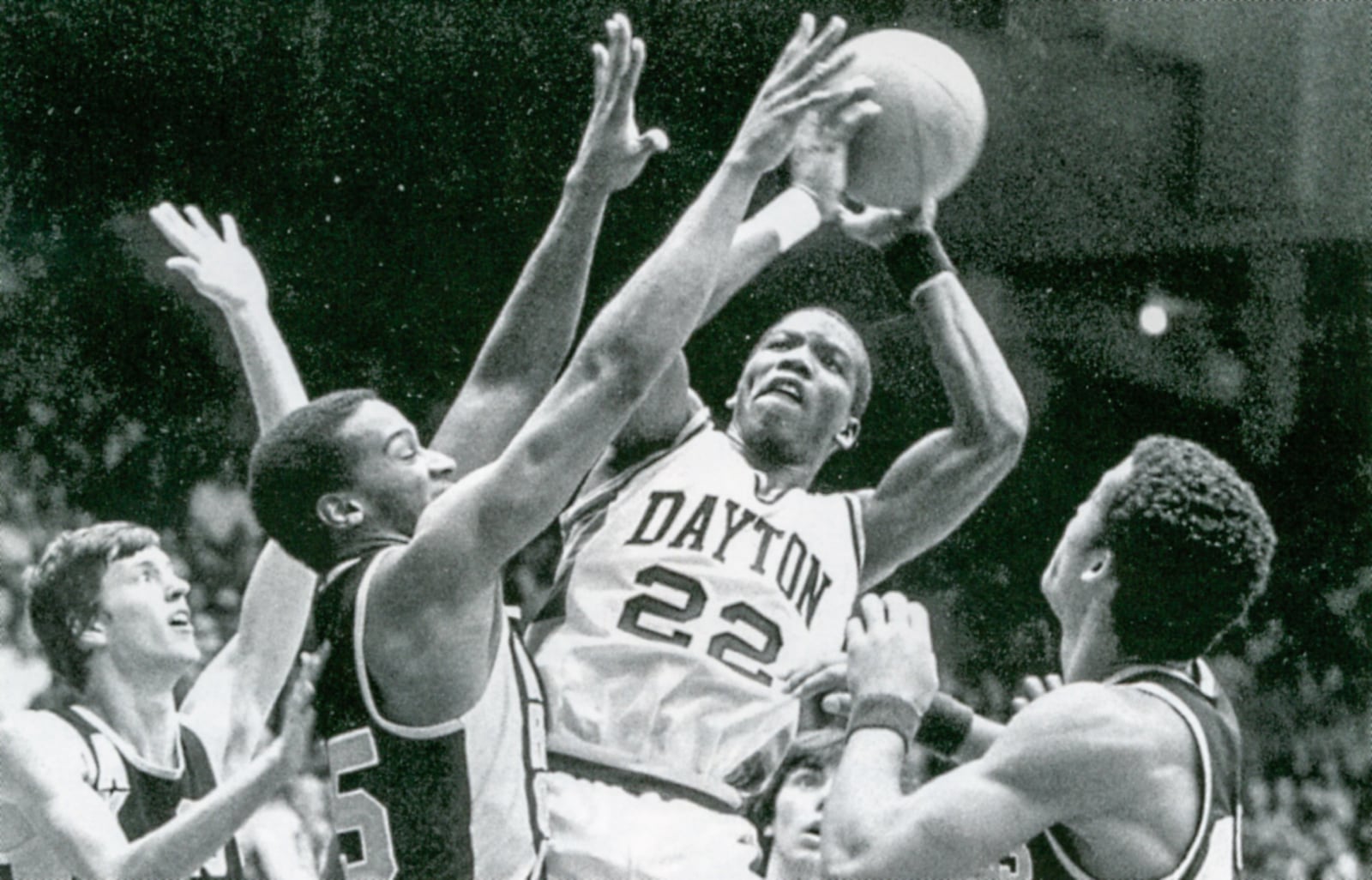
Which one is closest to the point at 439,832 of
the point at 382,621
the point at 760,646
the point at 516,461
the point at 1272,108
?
the point at 382,621

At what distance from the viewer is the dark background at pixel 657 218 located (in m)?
4.50

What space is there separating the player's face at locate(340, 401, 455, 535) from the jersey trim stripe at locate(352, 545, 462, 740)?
0.13 m

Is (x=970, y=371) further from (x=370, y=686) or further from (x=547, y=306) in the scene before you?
(x=370, y=686)

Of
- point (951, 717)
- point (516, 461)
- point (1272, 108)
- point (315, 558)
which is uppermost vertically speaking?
point (516, 461)

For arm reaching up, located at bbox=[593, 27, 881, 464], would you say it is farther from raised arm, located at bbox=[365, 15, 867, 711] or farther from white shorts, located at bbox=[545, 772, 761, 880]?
white shorts, located at bbox=[545, 772, 761, 880]

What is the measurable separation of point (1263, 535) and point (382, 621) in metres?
1.40

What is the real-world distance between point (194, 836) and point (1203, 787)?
5.60 feet

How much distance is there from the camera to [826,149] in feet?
11.0

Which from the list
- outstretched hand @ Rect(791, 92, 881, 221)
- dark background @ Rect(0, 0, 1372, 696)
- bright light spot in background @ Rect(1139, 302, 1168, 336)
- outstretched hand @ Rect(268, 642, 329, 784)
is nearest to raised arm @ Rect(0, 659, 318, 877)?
outstretched hand @ Rect(268, 642, 329, 784)

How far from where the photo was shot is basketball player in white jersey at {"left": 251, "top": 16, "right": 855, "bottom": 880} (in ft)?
8.15

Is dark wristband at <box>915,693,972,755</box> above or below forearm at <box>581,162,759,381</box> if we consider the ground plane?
below

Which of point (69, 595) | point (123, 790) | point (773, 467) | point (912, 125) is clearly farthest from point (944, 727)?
point (69, 595)

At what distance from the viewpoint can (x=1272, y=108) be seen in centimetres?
455

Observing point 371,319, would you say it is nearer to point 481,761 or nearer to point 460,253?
point 460,253
